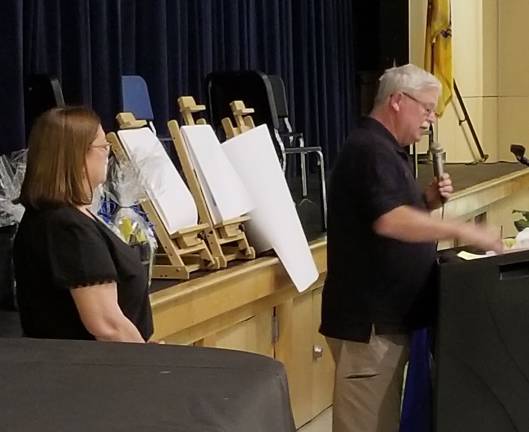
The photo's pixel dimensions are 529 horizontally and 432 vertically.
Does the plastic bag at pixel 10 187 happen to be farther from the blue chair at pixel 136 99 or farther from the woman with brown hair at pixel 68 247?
the blue chair at pixel 136 99

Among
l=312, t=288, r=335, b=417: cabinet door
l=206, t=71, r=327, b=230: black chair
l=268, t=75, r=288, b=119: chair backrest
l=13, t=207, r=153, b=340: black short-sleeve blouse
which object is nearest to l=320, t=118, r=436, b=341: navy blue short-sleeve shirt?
l=13, t=207, r=153, b=340: black short-sleeve blouse

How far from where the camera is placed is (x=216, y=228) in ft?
9.72

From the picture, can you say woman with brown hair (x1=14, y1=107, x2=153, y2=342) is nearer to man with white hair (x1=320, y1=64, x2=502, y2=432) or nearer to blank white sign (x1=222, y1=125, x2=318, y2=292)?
man with white hair (x1=320, y1=64, x2=502, y2=432)

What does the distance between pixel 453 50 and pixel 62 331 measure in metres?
6.39

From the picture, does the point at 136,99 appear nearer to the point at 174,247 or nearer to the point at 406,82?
the point at 174,247

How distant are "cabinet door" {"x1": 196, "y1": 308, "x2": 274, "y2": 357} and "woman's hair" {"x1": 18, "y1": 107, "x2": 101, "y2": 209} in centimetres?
116

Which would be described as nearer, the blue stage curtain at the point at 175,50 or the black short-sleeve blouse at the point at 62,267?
the black short-sleeve blouse at the point at 62,267

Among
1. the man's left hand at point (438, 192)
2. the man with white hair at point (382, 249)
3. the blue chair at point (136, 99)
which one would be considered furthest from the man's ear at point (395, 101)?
the blue chair at point (136, 99)

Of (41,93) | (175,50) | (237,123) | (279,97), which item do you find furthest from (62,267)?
(175,50)

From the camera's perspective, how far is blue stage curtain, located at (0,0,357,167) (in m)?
4.08

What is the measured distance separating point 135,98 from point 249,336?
1.53 metres

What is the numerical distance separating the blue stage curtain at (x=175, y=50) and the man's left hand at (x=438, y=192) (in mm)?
1860

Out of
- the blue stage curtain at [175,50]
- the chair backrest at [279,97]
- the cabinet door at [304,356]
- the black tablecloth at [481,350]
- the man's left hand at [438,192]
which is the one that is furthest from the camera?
the chair backrest at [279,97]

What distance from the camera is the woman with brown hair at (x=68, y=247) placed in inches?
70.6
